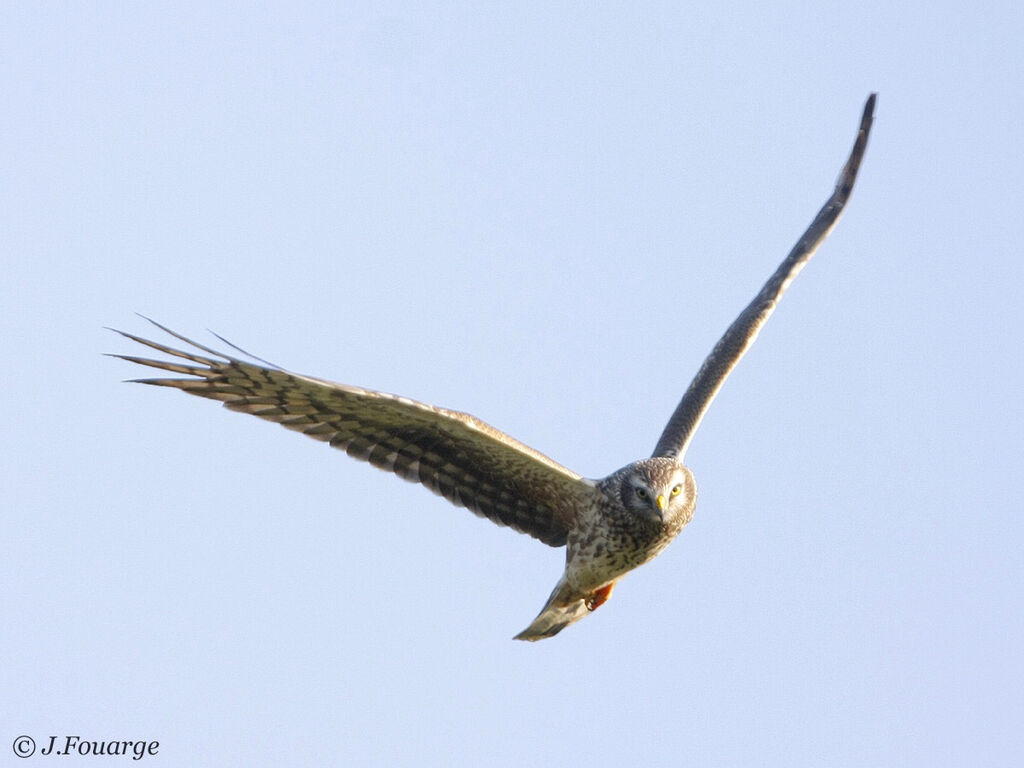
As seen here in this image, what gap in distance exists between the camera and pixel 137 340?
801 centimetres

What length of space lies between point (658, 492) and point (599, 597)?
1.29m

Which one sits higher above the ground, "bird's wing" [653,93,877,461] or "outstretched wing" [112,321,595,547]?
"bird's wing" [653,93,877,461]

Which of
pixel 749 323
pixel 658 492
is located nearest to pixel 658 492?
pixel 658 492

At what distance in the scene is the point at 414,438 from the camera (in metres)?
9.23

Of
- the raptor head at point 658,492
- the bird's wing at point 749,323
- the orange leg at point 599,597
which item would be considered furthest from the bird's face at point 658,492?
the orange leg at point 599,597

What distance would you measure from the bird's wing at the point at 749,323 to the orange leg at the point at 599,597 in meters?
0.94

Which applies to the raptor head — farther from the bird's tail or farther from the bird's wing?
the bird's tail

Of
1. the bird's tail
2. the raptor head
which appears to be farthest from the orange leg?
the raptor head

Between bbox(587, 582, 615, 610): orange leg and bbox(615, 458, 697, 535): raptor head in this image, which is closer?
bbox(615, 458, 697, 535): raptor head

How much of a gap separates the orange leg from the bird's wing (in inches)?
36.8

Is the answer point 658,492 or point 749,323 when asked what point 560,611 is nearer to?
point 658,492

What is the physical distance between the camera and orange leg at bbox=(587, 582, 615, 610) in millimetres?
9734

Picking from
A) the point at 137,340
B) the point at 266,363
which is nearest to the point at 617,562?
the point at 266,363

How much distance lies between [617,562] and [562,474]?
0.62 m
